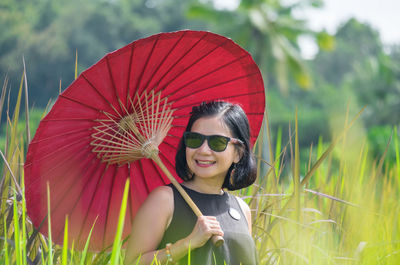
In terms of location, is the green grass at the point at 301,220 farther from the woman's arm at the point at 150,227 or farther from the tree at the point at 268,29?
the tree at the point at 268,29

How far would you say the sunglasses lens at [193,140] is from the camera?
173 cm

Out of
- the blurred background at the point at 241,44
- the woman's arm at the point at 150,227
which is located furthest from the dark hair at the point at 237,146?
the blurred background at the point at 241,44

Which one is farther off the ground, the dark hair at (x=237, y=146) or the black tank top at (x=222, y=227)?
the dark hair at (x=237, y=146)

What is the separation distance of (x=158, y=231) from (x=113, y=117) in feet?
1.34

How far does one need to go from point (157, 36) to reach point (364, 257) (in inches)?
42.8

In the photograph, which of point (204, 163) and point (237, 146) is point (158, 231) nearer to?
point (204, 163)

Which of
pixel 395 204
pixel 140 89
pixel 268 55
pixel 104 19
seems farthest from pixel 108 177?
pixel 104 19

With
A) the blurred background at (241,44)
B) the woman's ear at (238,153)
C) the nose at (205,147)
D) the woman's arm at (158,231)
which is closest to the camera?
the woman's arm at (158,231)

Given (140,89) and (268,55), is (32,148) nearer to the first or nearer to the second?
(140,89)

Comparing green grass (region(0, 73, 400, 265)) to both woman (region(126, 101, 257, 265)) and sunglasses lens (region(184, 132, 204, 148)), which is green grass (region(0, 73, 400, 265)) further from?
sunglasses lens (region(184, 132, 204, 148))

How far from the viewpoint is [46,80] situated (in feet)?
83.8

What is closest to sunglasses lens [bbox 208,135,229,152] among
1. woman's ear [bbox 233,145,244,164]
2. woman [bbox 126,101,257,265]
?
woman [bbox 126,101,257,265]

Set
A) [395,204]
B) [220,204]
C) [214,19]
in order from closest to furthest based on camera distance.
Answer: [220,204] < [395,204] < [214,19]

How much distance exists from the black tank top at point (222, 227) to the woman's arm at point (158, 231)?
2cm
